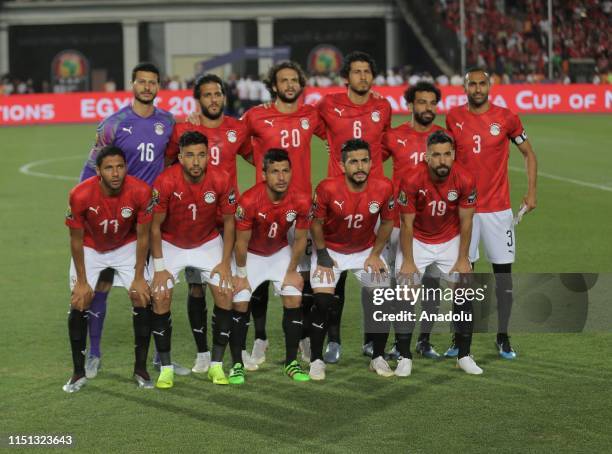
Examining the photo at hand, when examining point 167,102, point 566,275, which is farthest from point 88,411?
point 167,102

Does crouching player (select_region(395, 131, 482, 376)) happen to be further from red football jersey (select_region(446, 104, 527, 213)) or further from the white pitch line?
the white pitch line

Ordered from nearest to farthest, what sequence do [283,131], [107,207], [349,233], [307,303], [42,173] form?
[107,207] → [349,233] → [283,131] → [307,303] → [42,173]

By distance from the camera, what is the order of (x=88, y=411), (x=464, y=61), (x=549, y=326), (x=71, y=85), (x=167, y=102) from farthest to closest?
(x=71, y=85) < (x=464, y=61) < (x=167, y=102) < (x=549, y=326) < (x=88, y=411)

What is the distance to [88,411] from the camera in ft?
26.7

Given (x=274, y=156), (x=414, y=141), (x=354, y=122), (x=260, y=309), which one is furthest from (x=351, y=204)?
(x=260, y=309)

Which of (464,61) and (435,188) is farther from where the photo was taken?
(464,61)

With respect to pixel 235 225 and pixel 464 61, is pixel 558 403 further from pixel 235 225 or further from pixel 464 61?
pixel 464 61

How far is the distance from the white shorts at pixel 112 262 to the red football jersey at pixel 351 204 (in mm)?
1492

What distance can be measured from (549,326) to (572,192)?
10.2 meters

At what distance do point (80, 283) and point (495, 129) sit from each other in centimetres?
367

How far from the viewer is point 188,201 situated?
8.83 metres

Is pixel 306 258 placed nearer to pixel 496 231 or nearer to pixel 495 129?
pixel 496 231

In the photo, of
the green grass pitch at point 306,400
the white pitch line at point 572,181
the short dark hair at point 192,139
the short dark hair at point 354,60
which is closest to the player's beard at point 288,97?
the short dark hair at point 354,60

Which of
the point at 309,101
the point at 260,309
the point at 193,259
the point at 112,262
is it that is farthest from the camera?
the point at 309,101
